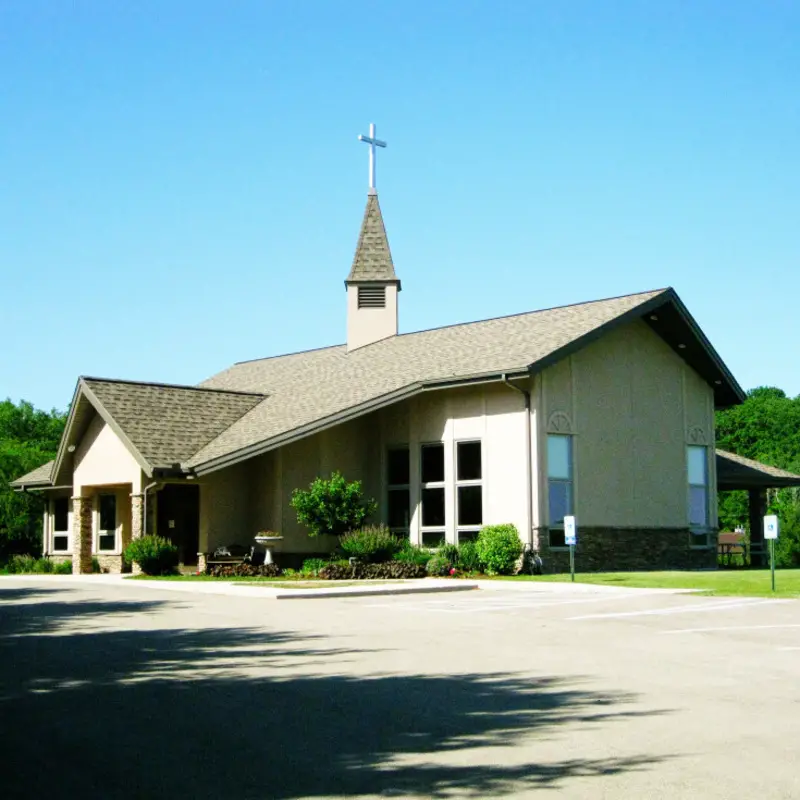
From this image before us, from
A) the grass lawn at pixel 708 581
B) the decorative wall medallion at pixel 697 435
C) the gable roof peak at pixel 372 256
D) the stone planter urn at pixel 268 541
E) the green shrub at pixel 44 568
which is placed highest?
the gable roof peak at pixel 372 256

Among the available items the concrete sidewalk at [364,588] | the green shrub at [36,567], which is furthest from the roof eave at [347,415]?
the green shrub at [36,567]

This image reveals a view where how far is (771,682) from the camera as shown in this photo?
9859 mm

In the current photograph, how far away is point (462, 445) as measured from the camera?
29391 mm

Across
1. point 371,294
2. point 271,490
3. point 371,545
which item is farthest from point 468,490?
point 371,294

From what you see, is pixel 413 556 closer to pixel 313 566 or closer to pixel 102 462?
pixel 313 566

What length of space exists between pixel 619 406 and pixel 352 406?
23.3 ft

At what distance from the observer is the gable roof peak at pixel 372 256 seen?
122 feet

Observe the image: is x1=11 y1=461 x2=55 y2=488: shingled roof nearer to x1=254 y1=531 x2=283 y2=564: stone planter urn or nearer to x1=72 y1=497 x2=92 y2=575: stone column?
x1=72 y1=497 x2=92 y2=575: stone column

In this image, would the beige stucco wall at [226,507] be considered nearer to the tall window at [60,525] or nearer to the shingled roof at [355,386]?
the shingled roof at [355,386]

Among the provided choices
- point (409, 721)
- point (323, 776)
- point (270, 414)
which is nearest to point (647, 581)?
point (270, 414)

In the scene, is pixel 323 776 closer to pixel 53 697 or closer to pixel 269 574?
pixel 53 697

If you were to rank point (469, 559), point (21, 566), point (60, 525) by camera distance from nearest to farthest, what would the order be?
point (469, 559), point (21, 566), point (60, 525)

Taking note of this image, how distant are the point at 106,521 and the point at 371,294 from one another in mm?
11063

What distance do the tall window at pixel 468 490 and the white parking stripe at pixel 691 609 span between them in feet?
34.0
